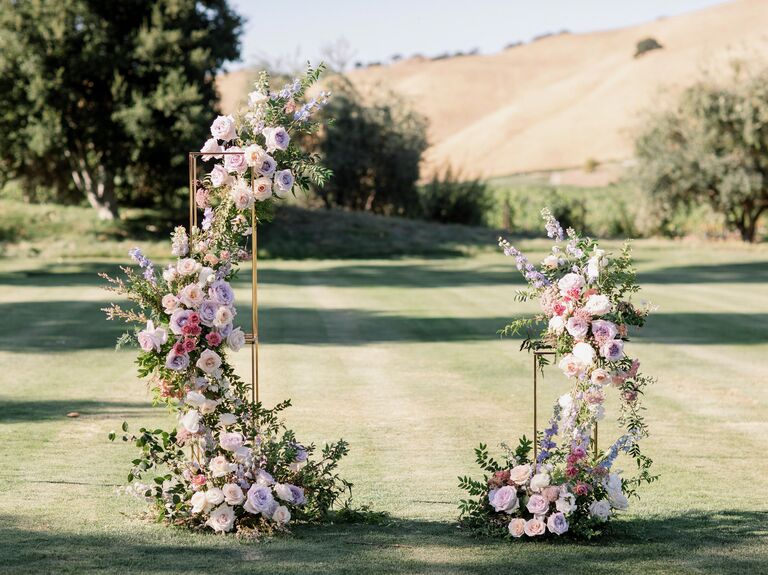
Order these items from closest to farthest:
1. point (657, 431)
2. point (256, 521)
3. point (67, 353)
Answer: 1. point (256, 521)
2. point (657, 431)
3. point (67, 353)

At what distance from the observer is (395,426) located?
1173 cm

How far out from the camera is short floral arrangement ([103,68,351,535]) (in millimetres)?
7348

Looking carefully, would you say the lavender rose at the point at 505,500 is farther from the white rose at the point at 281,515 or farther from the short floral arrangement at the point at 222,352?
the white rose at the point at 281,515

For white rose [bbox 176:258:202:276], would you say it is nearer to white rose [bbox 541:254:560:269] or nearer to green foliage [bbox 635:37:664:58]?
white rose [bbox 541:254:560:269]

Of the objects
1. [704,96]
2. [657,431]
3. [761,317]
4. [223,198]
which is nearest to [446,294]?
[761,317]

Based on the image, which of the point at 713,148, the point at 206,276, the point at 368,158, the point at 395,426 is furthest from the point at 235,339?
the point at 368,158

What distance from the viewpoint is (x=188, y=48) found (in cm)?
4028

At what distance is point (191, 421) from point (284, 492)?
71 centimetres

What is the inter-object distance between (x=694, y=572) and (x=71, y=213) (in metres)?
38.3

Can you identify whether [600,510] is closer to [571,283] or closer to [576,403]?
[576,403]

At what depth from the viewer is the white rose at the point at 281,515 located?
292 inches

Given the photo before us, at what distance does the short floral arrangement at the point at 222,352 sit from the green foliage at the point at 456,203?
43.7m

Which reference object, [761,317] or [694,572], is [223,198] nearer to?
[694,572]

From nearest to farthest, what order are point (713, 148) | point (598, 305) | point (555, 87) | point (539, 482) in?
point (598, 305), point (539, 482), point (713, 148), point (555, 87)
